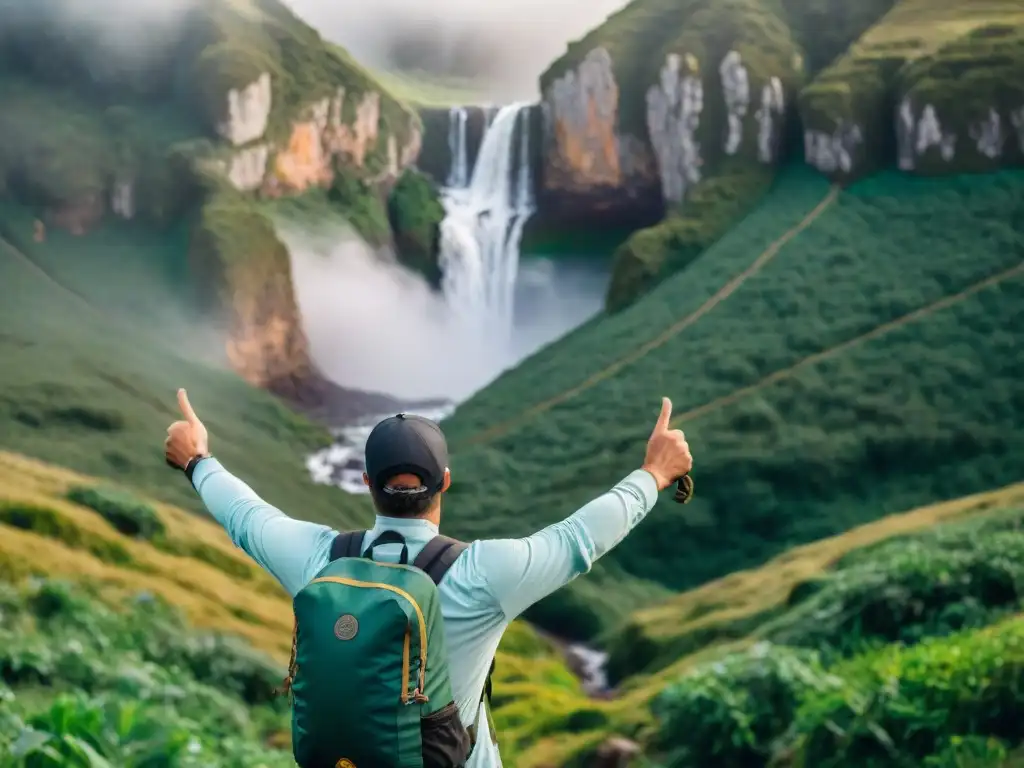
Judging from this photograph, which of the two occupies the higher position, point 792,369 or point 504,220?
point 504,220

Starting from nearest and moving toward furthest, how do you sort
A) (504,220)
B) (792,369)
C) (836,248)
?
1. (792,369)
2. (836,248)
3. (504,220)

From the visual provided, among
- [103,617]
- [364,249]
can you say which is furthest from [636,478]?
[364,249]

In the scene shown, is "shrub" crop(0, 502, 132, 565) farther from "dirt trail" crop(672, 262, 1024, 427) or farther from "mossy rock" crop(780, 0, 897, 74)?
"mossy rock" crop(780, 0, 897, 74)

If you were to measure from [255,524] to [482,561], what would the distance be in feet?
2.45

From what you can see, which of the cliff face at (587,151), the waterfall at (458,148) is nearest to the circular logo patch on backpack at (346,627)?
the cliff face at (587,151)

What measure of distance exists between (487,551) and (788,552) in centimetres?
1919

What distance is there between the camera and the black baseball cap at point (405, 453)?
2.90 meters

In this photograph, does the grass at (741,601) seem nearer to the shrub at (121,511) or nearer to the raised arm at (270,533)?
the shrub at (121,511)

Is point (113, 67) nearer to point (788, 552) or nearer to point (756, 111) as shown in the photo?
point (756, 111)

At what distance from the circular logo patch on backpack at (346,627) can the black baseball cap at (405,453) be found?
38 cm

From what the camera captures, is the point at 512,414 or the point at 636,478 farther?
the point at 512,414

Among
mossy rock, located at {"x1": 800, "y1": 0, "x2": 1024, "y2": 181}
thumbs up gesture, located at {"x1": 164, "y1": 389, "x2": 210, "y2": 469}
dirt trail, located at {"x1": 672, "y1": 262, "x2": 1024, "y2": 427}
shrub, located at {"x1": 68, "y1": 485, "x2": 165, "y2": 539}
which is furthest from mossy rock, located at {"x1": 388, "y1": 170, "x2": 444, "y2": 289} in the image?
thumbs up gesture, located at {"x1": 164, "y1": 389, "x2": 210, "y2": 469}

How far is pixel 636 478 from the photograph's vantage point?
3.07 m

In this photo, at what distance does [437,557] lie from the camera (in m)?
2.94
